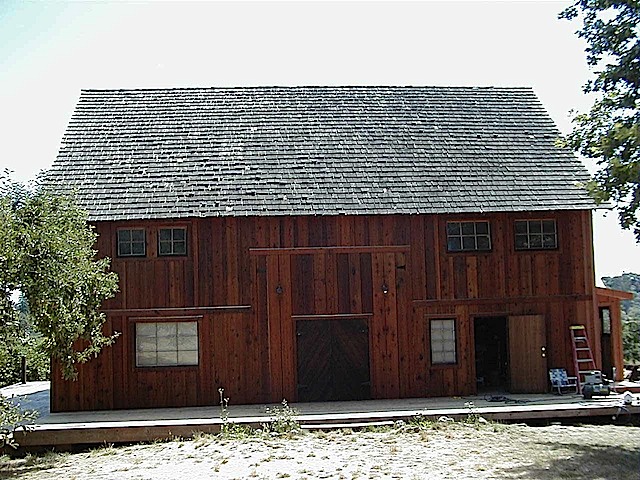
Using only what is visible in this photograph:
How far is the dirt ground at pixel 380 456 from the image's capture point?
480 inches

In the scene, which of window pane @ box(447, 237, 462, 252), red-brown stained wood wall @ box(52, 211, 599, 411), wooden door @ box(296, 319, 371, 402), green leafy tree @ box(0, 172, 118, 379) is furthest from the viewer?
window pane @ box(447, 237, 462, 252)

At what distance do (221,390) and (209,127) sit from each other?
21.9 feet

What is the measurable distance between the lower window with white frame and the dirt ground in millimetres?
3435

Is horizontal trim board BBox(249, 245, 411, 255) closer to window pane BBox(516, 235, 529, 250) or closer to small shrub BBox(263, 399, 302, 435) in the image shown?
window pane BBox(516, 235, 529, 250)

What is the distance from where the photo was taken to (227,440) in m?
14.7

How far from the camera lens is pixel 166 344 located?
1828 cm

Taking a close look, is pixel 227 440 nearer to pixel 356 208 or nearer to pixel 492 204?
pixel 356 208

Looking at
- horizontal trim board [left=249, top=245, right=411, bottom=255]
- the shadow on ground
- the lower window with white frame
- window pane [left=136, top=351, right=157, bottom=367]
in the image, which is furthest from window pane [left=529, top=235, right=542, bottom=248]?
window pane [left=136, top=351, right=157, bottom=367]

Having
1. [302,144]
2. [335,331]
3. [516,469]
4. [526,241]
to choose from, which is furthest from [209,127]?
[516,469]

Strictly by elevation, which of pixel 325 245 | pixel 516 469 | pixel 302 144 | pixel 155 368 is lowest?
pixel 516 469

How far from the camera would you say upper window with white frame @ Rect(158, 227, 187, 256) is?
18.5m

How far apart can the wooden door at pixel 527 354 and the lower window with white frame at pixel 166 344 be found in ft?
21.7

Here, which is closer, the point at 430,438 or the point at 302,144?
the point at 430,438

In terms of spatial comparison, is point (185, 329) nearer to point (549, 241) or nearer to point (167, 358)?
point (167, 358)
